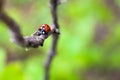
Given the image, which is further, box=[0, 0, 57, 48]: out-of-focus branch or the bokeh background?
the bokeh background

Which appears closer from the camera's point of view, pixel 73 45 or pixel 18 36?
pixel 18 36

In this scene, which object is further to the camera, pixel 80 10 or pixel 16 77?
pixel 80 10

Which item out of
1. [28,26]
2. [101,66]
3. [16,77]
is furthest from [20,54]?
[101,66]

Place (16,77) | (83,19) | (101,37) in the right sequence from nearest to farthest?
1. (16,77)
2. (83,19)
3. (101,37)

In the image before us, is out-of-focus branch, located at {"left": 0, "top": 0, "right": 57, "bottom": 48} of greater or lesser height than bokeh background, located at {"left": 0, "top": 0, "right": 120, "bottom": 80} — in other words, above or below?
above

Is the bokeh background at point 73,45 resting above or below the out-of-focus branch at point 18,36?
below

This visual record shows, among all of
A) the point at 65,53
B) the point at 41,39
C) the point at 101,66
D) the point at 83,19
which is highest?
the point at 41,39

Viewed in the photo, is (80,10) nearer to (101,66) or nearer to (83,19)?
(83,19)

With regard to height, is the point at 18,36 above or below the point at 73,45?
above
